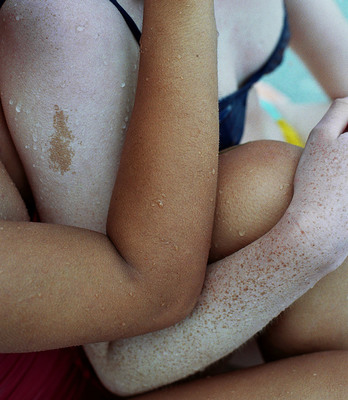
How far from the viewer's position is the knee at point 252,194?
0.54 m

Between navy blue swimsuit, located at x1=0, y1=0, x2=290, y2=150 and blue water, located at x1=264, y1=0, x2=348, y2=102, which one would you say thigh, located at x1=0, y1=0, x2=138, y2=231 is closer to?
navy blue swimsuit, located at x1=0, y1=0, x2=290, y2=150

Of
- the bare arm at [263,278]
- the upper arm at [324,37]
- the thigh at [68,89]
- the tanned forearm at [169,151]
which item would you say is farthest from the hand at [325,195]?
the upper arm at [324,37]

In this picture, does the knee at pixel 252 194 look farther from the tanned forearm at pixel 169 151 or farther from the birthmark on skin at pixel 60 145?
the birthmark on skin at pixel 60 145

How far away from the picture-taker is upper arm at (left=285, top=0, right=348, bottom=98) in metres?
0.79

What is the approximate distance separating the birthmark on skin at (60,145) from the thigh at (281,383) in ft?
1.03

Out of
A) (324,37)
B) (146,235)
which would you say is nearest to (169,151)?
(146,235)

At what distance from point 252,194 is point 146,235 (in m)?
0.15

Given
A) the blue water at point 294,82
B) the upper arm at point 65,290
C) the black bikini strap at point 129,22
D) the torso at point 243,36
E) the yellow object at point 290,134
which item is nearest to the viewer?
the upper arm at point 65,290

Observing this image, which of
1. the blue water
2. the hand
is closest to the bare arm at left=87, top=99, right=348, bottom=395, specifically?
the hand

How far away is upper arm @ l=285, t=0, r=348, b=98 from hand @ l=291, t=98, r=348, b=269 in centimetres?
32

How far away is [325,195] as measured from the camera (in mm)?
497

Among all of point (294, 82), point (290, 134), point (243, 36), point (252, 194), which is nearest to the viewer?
point (252, 194)

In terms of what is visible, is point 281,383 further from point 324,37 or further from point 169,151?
point 324,37

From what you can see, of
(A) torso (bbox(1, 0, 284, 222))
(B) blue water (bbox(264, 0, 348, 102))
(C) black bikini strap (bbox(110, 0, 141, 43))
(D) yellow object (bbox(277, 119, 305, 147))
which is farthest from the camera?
(B) blue water (bbox(264, 0, 348, 102))
